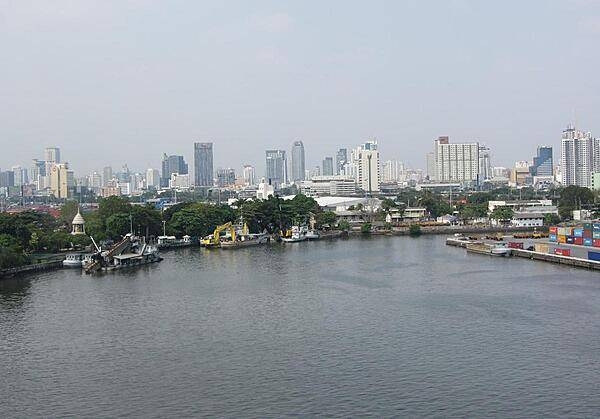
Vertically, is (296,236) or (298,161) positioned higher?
(298,161)

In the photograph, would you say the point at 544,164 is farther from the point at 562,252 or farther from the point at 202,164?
the point at 562,252

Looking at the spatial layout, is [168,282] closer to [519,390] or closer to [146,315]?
[146,315]

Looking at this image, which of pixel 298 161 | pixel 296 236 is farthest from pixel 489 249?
pixel 298 161

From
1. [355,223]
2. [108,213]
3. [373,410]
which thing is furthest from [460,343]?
[355,223]

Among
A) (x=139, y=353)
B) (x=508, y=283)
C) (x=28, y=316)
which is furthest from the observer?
(x=508, y=283)

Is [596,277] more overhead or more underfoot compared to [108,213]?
more underfoot

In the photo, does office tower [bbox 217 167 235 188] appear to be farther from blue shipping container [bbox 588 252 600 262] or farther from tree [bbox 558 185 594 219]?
blue shipping container [bbox 588 252 600 262]

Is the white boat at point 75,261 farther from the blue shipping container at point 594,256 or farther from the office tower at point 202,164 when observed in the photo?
the office tower at point 202,164
